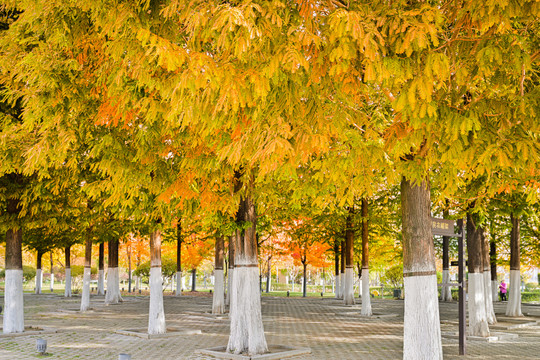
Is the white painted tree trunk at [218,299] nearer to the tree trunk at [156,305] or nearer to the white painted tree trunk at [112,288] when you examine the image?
the tree trunk at [156,305]

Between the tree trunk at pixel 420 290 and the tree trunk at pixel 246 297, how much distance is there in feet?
16.1

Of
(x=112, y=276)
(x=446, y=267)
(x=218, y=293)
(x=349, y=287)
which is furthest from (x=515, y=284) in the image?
(x=112, y=276)

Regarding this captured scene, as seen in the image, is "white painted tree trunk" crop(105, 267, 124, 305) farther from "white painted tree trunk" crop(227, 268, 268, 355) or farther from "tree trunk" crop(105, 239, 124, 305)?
"white painted tree trunk" crop(227, 268, 268, 355)

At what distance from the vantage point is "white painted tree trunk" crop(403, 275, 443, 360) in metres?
8.28

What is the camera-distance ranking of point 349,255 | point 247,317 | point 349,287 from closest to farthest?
point 247,317, point 349,255, point 349,287

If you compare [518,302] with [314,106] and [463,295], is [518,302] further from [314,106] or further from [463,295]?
[314,106]

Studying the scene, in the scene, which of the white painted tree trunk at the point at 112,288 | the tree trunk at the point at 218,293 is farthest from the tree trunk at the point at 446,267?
the white painted tree trunk at the point at 112,288

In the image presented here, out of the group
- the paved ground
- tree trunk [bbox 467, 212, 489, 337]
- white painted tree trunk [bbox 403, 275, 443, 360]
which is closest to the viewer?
white painted tree trunk [bbox 403, 275, 443, 360]

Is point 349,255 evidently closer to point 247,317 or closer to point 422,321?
point 247,317

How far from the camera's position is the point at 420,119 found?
5.69 metres

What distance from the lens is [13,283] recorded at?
52.6 ft

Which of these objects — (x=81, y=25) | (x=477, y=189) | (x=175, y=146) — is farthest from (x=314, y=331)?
(x=81, y=25)

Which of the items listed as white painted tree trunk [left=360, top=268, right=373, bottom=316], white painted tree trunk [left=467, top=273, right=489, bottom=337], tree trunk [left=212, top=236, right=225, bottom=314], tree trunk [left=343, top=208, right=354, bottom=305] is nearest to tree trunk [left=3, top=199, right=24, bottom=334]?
tree trunk [left=212, top=236, right=225, bottom=314]

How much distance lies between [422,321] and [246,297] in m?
5.44
